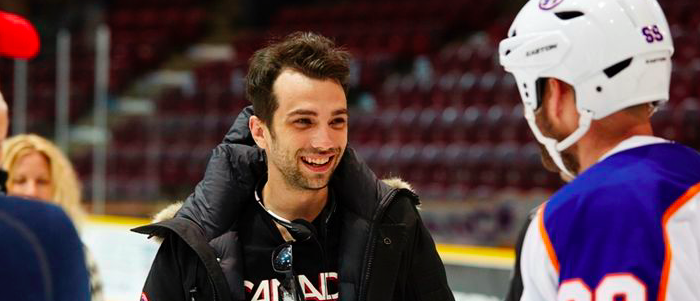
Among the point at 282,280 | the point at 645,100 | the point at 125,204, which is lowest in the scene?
the point at 125,204

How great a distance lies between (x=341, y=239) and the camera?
221 centimetres

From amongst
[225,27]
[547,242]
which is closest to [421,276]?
[547,242]

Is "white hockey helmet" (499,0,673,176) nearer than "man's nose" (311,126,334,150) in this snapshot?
Yes

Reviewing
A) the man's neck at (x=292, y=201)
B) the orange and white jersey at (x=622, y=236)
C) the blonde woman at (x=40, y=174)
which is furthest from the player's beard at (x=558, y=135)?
the blonde woman at (x=40, y=174)

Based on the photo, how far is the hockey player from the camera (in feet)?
4.46

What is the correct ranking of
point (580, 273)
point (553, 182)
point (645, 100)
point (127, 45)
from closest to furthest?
point (580, 273) → point (645, 100) → point (553, 182) → point (127, 45)

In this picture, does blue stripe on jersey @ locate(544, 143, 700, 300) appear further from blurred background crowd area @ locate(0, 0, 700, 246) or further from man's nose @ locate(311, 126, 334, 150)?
blurred background crowd area @ locate(0, 0, 700, 246)

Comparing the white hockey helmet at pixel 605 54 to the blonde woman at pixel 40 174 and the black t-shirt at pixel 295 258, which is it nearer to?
the black t-shirt at pixel 295 258

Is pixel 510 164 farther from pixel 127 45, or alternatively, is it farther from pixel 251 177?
pixel 127 45

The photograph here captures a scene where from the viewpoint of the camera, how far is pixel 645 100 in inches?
A: 59.5

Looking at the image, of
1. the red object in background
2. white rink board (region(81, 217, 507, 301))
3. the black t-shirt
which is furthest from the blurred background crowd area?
the red object in background

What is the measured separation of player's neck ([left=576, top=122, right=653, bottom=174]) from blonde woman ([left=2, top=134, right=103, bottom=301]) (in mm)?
2458

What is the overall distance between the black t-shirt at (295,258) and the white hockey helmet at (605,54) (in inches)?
30.6

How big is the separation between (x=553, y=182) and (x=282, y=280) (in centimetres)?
541
